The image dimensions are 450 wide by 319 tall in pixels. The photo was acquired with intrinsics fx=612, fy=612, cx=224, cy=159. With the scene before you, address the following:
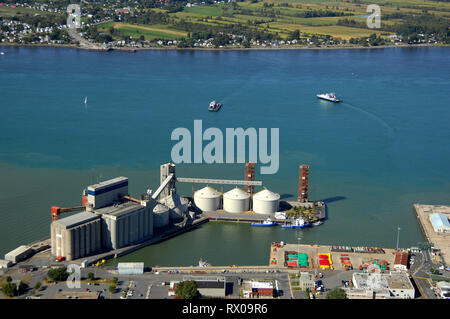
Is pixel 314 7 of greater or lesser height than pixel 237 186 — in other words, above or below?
above

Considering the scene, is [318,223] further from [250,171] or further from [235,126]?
[235,126]

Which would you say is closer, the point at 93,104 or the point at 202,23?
the point at 93,104

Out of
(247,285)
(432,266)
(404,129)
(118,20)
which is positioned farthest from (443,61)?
(247,285)

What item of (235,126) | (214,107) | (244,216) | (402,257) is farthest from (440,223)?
(214,107)

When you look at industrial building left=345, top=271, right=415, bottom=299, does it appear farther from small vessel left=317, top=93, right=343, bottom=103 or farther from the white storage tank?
small vessel left=317, top=93, right=343, bottom=103

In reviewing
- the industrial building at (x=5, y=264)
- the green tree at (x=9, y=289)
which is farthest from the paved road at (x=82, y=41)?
the green tree at (x=9, y=289)
